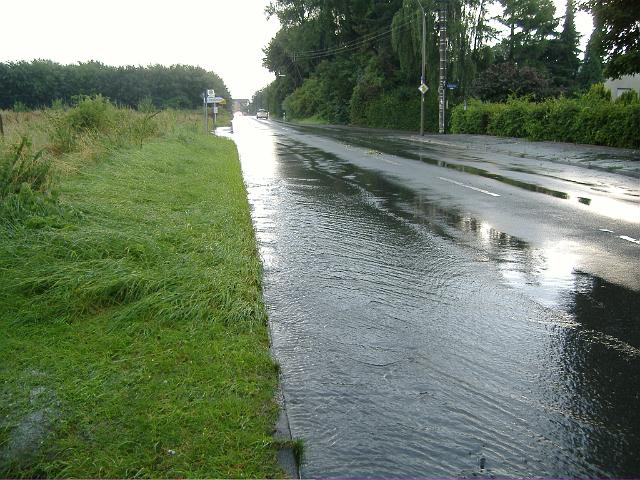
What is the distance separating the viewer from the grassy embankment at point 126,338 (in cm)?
309

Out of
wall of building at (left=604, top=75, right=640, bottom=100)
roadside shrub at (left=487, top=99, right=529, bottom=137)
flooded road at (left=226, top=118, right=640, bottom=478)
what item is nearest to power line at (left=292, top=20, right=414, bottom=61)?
roadside shrub at (left=487, top=99, right=529, bottom=137)

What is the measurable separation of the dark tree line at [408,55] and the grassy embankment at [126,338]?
117 feet

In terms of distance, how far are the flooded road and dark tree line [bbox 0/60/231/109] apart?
72358 mm

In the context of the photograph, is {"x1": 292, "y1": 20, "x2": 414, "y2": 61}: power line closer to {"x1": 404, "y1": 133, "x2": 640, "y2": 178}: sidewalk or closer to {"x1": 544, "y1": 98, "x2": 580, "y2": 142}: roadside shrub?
{"x1": 404, "y1": 133, "x2": 640, "y2": 178}: sidewalk

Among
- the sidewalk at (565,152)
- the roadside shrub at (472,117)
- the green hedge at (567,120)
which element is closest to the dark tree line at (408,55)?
the roadside shrub at (472,117)

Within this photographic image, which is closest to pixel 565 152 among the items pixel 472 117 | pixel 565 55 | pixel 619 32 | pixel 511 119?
pixel 619 32

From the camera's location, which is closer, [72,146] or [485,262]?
[485,262]

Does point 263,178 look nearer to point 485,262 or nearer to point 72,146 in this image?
point 72,146

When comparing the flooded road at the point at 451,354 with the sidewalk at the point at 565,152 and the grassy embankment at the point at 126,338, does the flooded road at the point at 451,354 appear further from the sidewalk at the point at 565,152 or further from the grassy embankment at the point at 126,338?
the sidewalk at the point at 565,152

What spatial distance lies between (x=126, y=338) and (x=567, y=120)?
2798 cm

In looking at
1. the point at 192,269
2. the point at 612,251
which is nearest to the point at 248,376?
the point at 192,269

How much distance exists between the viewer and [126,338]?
4520 millimetres

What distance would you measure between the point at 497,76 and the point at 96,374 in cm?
4469

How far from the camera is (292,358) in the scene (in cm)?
443
